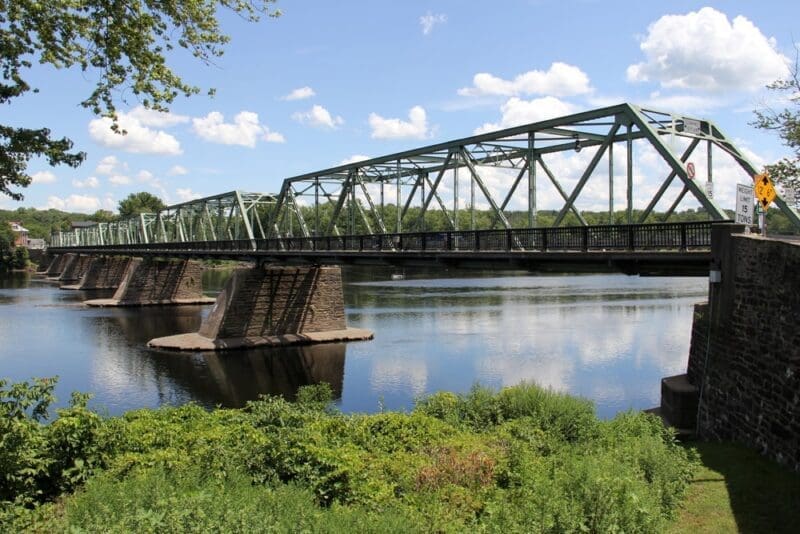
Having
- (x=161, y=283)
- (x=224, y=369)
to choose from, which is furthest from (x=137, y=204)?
(x=224, y=369)

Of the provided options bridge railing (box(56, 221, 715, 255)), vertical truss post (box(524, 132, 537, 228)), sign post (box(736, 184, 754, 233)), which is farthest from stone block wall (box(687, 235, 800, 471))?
vertical truss post (box(524, 132, 537, 228))

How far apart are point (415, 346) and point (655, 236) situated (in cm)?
2036

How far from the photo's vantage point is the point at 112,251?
90.4 metres

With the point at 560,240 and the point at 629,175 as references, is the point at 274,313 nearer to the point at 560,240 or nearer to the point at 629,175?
the point at 560,240

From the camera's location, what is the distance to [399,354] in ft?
113

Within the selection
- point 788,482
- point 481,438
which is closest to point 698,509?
point 788,482

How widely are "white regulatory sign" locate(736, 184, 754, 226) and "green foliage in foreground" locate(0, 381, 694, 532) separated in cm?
520

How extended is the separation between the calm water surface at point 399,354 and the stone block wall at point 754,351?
688cm

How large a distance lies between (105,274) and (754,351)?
9620 cm

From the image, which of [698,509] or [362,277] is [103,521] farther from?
[362,277]

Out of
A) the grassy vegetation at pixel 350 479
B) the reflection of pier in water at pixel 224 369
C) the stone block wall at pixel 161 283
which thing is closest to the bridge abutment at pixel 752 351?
the grassy vegetation at pixel 350 479

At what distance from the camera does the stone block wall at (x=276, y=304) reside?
41.0m

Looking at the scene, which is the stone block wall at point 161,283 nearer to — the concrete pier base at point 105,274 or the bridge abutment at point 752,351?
the concrete pier base at point 105,274

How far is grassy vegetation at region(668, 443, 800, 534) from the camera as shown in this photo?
29.7 ft
